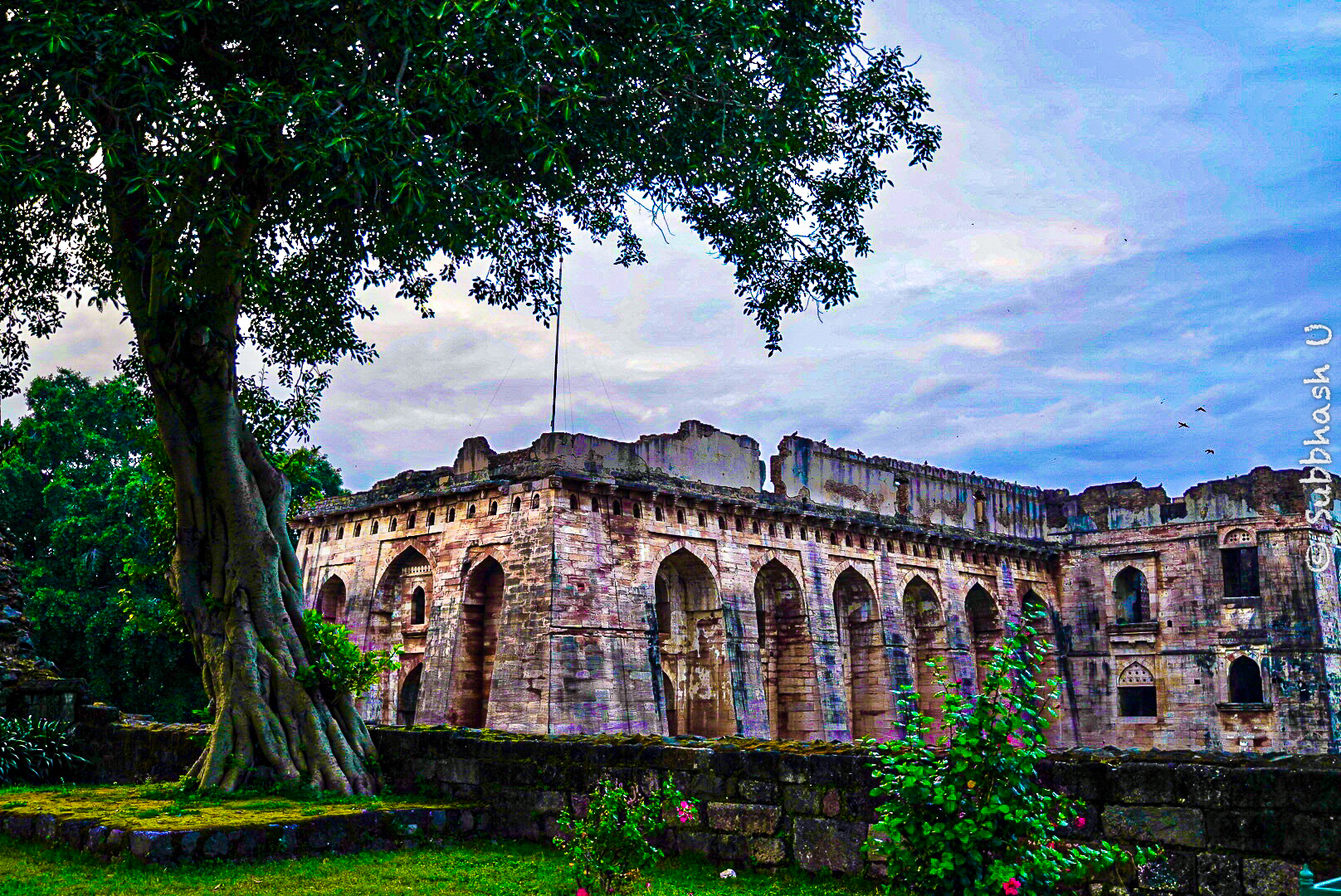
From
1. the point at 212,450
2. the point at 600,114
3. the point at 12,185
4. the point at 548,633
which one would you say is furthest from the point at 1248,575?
the point at 12,185

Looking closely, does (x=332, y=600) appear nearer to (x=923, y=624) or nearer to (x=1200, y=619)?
(x=923, y=624)

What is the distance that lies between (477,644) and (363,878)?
16801 mm

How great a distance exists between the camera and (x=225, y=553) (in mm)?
10172

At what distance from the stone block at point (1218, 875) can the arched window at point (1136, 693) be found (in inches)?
1144

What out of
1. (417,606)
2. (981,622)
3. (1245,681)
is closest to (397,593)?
(417,606)

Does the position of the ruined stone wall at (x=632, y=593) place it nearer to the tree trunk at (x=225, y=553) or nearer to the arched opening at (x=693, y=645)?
the arched opening at (x=693, y=645)

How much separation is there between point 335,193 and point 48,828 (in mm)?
4787

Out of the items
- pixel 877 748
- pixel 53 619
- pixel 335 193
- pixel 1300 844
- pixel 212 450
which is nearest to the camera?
pixel 1300 844

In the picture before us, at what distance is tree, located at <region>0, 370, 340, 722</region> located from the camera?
2620 cm

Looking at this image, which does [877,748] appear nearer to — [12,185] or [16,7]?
[12,185]

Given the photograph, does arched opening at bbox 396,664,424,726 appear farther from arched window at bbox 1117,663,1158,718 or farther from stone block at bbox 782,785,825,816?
arched window at bbox 1117,663,1158,718

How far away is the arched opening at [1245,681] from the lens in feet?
99.3

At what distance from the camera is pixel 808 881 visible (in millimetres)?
6574

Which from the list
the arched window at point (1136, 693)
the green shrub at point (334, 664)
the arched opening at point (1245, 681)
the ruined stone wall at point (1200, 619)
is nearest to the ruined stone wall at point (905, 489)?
the ruined stone wall at point (1200, 619)
